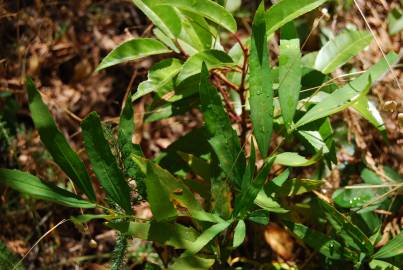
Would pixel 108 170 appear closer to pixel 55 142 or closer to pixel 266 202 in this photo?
pixel 55 142

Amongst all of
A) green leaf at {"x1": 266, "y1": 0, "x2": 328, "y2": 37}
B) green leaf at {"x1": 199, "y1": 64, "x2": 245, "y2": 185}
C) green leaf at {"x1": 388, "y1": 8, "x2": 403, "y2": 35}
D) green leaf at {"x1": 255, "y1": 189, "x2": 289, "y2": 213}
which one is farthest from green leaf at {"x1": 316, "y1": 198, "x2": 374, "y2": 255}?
green leaf at {"x1": 388, "y1": 8, "x2": 403, "y2": 35}

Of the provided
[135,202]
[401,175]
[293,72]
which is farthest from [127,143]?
[401,175]

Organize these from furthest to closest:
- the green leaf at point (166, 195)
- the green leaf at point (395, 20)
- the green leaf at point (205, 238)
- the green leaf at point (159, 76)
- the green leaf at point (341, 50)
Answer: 1. the green leaf at point (395, 20)
2. the green leaf at point (341, 50)
3. the green leaf at point (159, 76)
4. the green leaf at point (205, 238)
5. the green leaf at point (166, 195)

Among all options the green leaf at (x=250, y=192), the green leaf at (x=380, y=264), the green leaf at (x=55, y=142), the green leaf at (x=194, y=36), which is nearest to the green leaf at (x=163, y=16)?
the green leaf at (x=194, y=36)

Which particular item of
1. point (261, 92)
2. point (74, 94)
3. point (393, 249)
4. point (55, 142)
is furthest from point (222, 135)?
point (74, 94)

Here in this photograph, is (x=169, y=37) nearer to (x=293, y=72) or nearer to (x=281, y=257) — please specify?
(x=293, y=72)

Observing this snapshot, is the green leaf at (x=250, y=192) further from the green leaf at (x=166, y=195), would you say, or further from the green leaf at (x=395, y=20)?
the green leaf at (x=395, y=20)
